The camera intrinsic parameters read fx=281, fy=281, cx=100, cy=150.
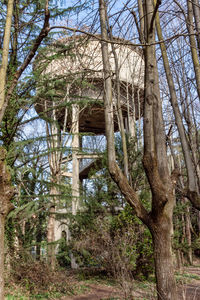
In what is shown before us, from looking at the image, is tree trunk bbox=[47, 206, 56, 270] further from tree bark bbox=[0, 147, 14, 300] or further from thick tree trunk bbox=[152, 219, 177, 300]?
thick tree trunk bbox=[152, 219, 177, 300]

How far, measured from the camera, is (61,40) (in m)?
7.07

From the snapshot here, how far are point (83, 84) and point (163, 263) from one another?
19.2 feet

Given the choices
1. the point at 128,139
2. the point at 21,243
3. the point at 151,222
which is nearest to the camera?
the point at 151,222

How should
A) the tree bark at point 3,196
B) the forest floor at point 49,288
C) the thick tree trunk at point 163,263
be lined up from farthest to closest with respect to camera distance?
1. the forest floor at point 49,288
2. the tree bark at point 3,196
3. the thick tree trunk at point 163,263

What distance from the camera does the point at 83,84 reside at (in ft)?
26.5

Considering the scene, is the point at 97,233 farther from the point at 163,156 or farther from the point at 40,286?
the point at 163,156

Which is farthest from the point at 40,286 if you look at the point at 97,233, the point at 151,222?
the point at 151,222

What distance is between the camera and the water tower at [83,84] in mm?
5293

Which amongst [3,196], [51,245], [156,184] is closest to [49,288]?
[51,245]

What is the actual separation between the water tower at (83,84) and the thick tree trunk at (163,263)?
70.1 inches

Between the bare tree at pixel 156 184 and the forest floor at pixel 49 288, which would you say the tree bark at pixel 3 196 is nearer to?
the bare tree at pixel 156 184

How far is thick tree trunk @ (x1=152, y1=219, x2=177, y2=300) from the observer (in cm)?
327

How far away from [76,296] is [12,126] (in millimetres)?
4645

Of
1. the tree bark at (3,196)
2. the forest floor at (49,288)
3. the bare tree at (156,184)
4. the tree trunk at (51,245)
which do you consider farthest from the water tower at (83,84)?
the forest floor at (49,288)
